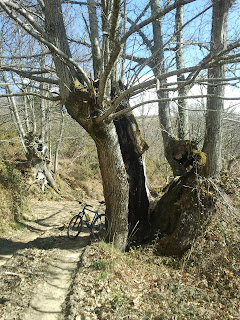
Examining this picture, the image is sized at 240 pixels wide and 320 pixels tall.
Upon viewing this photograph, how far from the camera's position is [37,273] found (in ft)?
15.3

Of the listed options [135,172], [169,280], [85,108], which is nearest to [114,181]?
[135,172]

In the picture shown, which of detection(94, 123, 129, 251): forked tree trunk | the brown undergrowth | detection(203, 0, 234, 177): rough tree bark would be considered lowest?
the brown undergrowth

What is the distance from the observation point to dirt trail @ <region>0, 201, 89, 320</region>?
369 cm

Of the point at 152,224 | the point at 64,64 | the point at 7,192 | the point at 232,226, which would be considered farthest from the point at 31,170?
the point at 232,226

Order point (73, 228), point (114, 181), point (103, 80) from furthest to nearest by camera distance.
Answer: point (73, 228) → point (114, 181) → point (103, 80)

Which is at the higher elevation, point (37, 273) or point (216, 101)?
point (216, 101)

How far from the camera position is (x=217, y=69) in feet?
17.0

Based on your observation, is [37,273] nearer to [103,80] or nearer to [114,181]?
[114,181]

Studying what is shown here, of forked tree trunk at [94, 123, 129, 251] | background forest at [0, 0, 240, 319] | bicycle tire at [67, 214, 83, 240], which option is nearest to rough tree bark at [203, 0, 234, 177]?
background forest at [0, 0, 240, 319]

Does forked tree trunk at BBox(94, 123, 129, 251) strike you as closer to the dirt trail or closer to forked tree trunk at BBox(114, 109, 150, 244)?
A: forked tree trunk at BBox(114, 109, 150, 244)

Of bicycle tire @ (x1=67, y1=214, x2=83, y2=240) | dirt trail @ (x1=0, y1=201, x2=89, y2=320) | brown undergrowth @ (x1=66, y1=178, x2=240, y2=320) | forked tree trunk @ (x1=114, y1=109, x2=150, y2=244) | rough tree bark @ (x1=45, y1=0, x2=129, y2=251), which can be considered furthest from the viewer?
bicycle tire @ (x1=67, y1=214, x2=83, y2=240)

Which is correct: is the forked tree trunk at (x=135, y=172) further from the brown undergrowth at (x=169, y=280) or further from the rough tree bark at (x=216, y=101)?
the rough tree bark at (x=216, y=101)

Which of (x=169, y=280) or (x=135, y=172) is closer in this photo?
(x=169, y=280)

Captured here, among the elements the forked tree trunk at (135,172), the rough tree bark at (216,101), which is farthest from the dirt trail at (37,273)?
the rough tree bark at (216,101)
